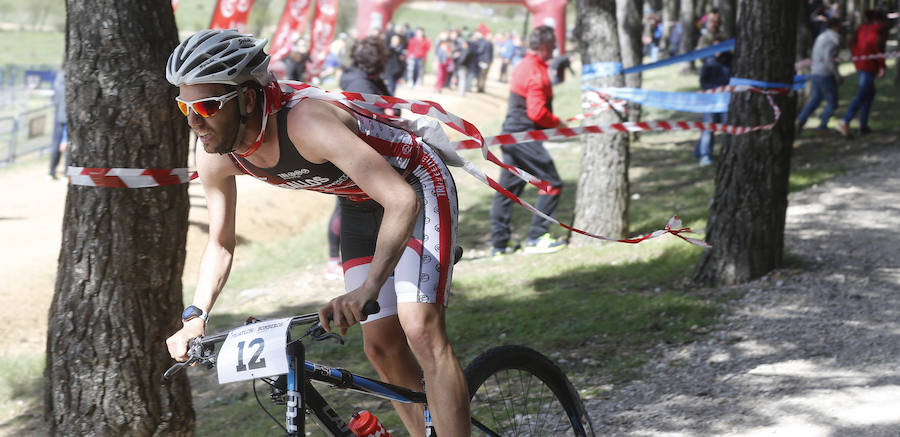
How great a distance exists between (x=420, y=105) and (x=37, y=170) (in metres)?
14.1

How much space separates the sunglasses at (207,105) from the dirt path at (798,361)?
2.78 metres

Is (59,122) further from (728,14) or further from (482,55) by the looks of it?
(482,55)

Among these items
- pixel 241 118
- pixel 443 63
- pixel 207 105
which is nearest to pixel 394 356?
pixel 241 118

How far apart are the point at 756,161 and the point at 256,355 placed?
16.7 ft

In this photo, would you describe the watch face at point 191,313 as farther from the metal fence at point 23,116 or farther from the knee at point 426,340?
the metal fence at point 23,116

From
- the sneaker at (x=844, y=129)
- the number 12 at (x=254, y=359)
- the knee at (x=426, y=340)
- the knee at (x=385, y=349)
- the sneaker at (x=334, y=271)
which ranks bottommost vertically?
the sneaker at (x=334, y=271)

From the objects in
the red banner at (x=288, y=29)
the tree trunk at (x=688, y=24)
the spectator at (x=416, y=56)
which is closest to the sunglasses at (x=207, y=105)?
the red banner at (x=288, y=29)

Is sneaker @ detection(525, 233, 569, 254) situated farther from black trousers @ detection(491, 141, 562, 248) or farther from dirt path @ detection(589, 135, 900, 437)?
dirt path @ detection(589, 135, 900, 437)

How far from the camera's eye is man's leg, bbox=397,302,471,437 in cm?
318

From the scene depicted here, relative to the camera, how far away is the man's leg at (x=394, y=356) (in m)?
3.59

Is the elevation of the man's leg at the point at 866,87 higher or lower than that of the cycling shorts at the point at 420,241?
higher

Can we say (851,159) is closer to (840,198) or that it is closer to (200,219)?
(840,198)

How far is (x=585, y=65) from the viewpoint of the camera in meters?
9.24

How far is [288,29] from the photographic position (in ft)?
72.3
